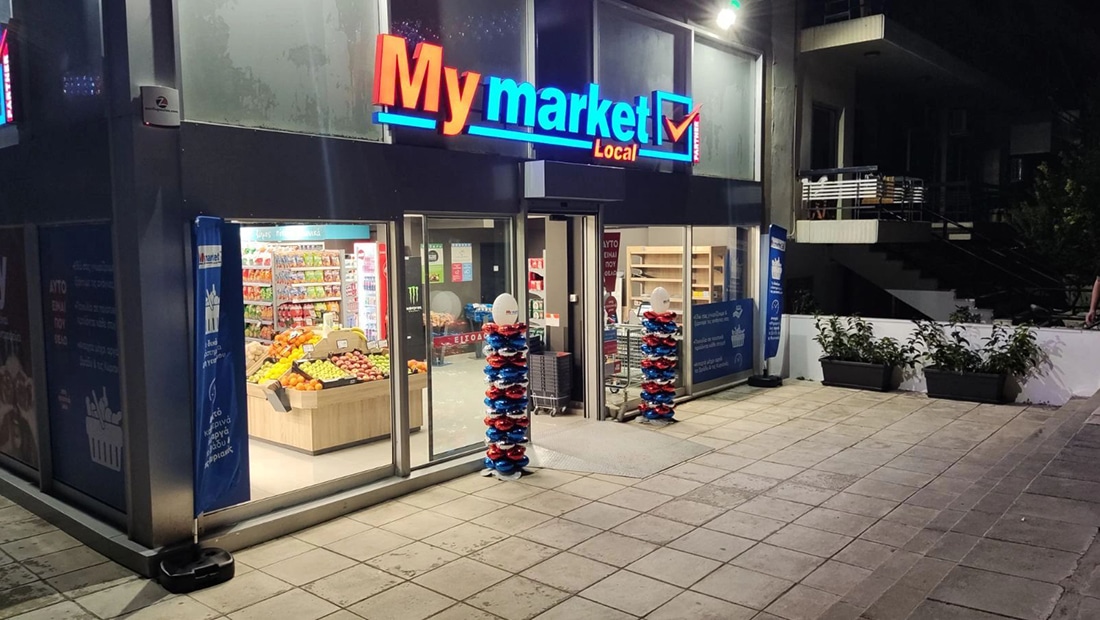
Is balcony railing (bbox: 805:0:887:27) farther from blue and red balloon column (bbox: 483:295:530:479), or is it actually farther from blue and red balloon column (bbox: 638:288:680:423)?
blue and red balloon column (bbox: 483:295:530:479)

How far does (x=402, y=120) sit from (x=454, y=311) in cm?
194

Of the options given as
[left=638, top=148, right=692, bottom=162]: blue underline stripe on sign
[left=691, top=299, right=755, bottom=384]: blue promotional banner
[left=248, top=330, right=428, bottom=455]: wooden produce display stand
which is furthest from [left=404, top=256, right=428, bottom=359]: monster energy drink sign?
[left=691, top=299, right=755, bottom=384]: blue promotional banner

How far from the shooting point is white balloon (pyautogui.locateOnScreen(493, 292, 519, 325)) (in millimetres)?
7238

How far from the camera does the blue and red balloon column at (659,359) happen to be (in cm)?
920

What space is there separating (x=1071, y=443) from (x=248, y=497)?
22.4ft

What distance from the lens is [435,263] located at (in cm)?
730

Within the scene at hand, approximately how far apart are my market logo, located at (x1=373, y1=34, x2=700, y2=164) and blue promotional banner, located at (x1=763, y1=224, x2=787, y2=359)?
6.93 ft

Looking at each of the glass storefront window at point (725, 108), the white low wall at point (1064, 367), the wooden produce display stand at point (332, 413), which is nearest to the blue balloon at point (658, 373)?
the wooden produce display stand at point (332, 413)

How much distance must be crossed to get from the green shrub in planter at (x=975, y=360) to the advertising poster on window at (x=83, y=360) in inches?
388

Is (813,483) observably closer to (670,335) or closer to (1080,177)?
(670,335)

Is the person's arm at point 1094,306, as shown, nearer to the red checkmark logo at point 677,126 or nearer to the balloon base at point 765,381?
the balloon base at point 765,381

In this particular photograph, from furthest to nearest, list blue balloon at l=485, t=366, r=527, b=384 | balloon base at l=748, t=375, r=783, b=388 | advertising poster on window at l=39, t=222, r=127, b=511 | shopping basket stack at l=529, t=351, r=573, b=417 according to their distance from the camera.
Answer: balloon base at l=748, t=375, r=783, b=388 → shopping basket stack at l=529, t=351, r=573, b=417 → blue balloon at l=485, t=366, r=527, b=384 → advertising poster on window at l=39, t=222, r=127, b=511

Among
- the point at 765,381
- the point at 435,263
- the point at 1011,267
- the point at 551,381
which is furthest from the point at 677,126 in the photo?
the point at 1011,267

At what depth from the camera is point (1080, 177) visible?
1492cm
